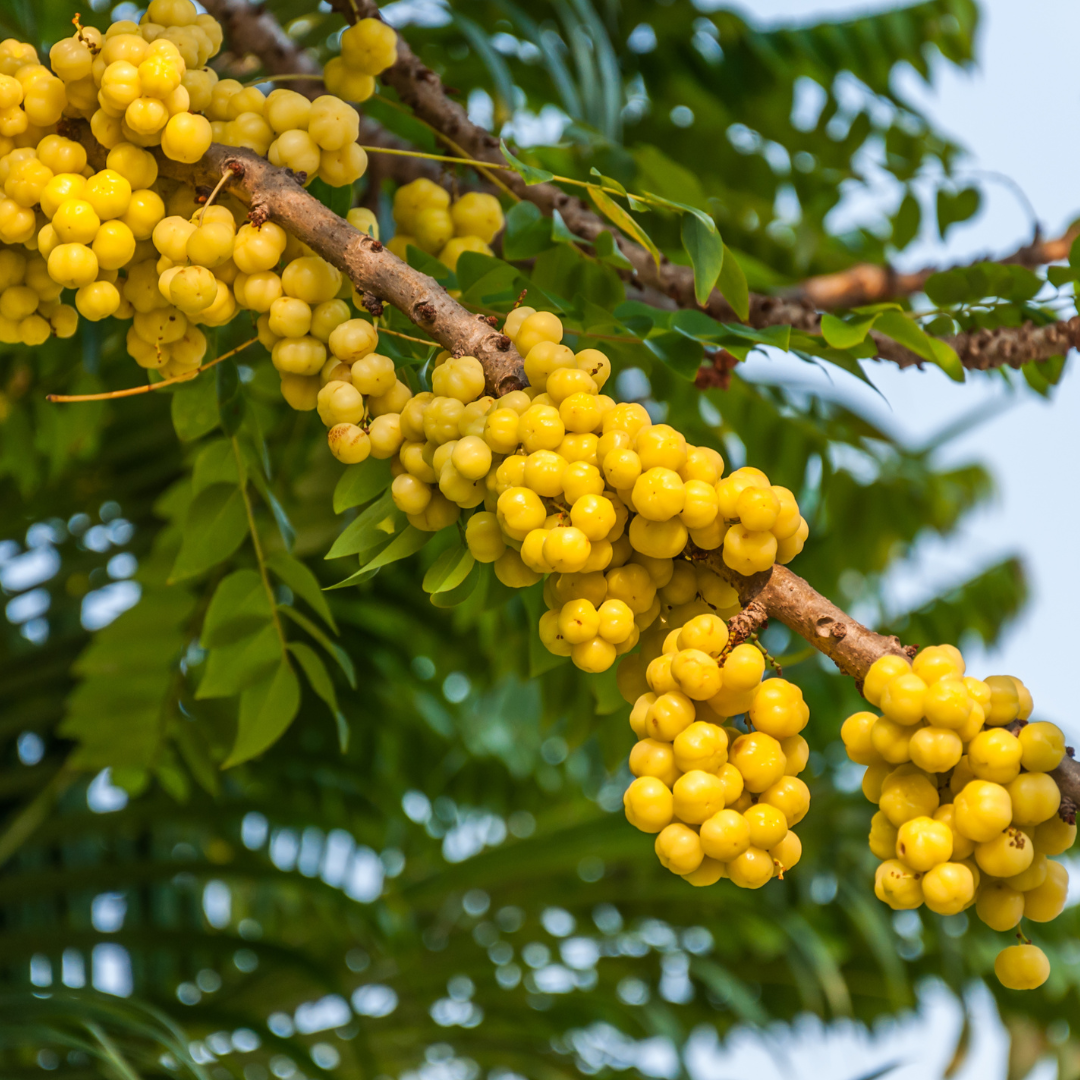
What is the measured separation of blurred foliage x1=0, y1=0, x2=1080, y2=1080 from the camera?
0.90 m

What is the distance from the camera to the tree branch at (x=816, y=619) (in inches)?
15.2

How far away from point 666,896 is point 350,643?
67 centimetres

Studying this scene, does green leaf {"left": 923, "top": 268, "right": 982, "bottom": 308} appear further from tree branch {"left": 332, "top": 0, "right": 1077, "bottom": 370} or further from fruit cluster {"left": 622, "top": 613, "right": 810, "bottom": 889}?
fruit cluster {"left": 622, "top": 613, "right": 810, "bottom": 889}

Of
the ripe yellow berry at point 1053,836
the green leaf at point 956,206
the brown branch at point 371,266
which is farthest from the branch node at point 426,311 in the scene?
the green leaf at point 956,206

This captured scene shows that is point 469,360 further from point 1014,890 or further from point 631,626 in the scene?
point 1014,890

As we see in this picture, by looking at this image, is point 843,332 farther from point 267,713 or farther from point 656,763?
point 267,713

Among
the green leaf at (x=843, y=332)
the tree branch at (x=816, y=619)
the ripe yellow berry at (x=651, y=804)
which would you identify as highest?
the green leaf at (x=843, y=332)

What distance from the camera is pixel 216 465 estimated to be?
0.65m

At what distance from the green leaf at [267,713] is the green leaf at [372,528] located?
21 centimetres

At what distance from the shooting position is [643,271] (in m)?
0.76

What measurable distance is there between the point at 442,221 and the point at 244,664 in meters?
0.32

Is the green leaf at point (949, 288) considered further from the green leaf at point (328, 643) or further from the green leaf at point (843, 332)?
the green leaf at point (328, 643)

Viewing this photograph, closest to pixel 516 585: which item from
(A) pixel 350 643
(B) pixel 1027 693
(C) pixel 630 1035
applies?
(B) pixel 1027 693

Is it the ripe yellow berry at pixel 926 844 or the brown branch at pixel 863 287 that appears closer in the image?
the ripe yellow berry at pixel 926 844
